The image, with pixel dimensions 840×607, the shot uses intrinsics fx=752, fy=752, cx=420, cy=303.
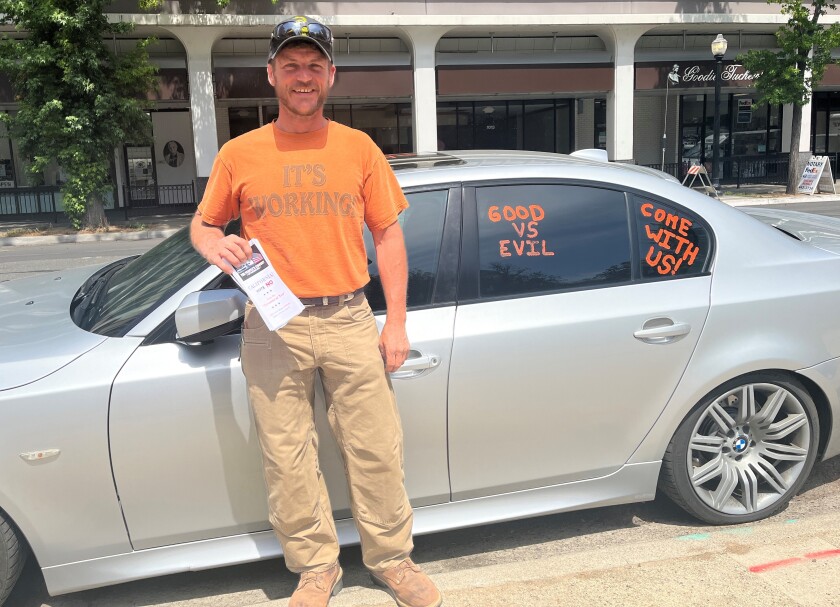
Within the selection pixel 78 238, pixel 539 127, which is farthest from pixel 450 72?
pixel 78 238

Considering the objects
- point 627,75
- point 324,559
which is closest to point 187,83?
point 627,75

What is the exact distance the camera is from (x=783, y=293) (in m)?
3.18

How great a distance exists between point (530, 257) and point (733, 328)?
2.96 ft

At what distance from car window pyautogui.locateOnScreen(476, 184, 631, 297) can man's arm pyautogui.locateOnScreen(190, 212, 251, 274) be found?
0.99 m

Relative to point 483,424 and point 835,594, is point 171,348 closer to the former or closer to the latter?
point 483,424

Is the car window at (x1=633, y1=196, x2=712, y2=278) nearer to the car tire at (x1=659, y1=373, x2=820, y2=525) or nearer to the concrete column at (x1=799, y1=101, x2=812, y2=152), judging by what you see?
the car tire at (x1=659, y1=373, x2=820, y2=525)

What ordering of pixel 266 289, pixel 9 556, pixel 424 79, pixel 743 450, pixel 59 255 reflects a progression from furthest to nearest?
pixel 424 79 < pixel 59 255 < pixel 743 450 < pixel 9 556 < pixel 266 289

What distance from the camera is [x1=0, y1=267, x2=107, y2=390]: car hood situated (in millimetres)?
2578

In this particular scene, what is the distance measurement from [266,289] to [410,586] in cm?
118

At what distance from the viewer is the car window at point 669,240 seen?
3135mm

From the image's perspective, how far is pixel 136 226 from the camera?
17719 mm

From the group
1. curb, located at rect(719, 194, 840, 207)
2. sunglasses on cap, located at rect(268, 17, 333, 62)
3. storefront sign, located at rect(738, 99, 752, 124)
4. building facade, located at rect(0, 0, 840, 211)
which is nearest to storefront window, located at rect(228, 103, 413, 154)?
building facade, located at rect(0, 0, 840, 211)

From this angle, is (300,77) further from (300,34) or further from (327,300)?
(327,300)

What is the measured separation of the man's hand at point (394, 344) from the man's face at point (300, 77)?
75 centimetres
